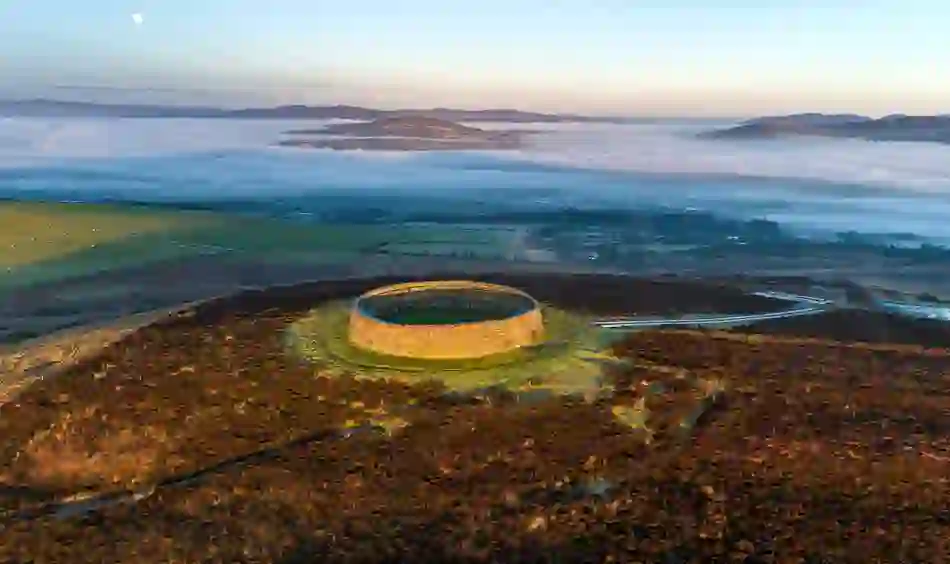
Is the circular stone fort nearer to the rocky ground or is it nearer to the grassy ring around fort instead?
the grassy ring around fort

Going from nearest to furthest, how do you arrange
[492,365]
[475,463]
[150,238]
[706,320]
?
1. [475,463]
2. [492,365]
3. [706,320]
4. [150,238]

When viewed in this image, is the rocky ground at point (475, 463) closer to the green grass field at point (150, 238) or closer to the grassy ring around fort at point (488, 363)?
the grassy ring around fort at point (488, 363)

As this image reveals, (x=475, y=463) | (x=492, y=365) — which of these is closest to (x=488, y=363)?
(x=492, y=365)

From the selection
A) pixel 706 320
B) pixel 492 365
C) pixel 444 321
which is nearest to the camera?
pixel 492 365

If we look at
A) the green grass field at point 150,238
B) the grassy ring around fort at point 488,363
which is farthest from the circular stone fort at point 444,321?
the green grass field at point 150,238

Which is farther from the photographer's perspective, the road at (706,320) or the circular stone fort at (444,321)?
the road at (706,320)

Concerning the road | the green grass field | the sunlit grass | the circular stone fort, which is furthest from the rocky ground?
the green grass field

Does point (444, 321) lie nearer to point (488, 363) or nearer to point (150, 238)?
point (488, 363)
